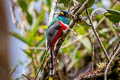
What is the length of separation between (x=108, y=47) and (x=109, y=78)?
97cm

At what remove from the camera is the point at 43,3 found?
12.5 ft

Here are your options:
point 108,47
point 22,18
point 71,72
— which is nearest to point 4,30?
point 108,47

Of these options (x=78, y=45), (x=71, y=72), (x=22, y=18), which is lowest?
(x=71, y=72)

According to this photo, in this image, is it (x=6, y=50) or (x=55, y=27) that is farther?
(x=55, y=27)

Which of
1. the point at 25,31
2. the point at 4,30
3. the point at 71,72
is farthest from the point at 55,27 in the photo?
the point at 25,31

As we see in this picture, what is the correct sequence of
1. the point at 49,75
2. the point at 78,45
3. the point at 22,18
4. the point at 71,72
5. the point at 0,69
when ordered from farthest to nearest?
the point at 22,18 < the point at 78,45 < the point at 71,72 < the point at 49,75 < the point at 0,69

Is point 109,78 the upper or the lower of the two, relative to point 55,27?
lower

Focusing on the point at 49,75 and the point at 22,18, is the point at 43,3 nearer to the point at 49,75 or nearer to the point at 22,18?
the point at 22,18

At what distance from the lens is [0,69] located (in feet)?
1.38

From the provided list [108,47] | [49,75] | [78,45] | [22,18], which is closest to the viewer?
[49,75]

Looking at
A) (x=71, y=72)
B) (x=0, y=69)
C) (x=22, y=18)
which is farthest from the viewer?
(x=22, y=18)

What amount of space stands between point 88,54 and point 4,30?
250cm

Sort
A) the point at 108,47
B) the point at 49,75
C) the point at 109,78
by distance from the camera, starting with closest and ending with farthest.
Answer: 1. the point at 49,75
2. the point at 109,78
3. the point at 108,47

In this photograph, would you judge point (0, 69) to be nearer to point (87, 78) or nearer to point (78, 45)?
point (87, 78)
